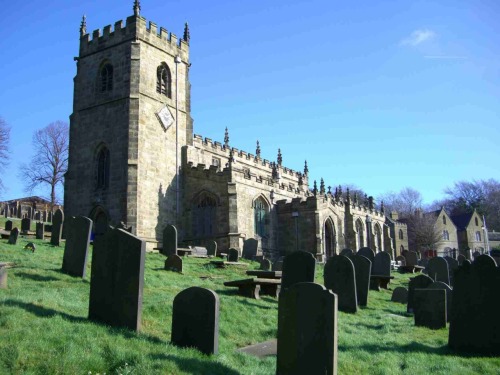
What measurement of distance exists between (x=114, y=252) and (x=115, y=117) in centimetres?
2018

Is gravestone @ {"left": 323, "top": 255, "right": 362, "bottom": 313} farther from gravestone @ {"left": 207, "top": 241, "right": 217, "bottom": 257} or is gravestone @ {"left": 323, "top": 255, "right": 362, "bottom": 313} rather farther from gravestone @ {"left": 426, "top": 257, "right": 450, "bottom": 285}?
gravestone @ {"left": 207, "top": 241, "right": 217, "bottom": 257}

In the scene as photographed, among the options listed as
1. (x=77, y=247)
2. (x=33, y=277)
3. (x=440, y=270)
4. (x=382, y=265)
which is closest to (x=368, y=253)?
(x=382, y=265)

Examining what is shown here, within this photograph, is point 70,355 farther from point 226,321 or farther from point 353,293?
point 353,293

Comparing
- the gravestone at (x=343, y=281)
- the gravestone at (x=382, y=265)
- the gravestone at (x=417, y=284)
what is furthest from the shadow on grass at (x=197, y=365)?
the gravestone at (x=382, y=265)

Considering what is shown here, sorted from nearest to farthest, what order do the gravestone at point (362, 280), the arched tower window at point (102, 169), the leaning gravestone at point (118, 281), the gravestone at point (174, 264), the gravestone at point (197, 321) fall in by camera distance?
the gravestone at point (197, 321) < the leaning gravestone at point (118, 281) < the gravestone at point (362, 280) < the gravestone at point (174, 264) < the arched tower window at point (102, 169)

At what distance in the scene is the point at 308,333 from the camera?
7.36m

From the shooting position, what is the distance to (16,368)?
6.39 m

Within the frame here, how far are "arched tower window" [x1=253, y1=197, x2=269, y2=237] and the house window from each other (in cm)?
1070

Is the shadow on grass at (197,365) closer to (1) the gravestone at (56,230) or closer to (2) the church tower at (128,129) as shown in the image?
(1) the gravestone at (56,230)

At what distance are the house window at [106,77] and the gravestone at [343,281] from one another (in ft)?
63.5

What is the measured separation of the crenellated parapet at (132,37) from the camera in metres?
28.6

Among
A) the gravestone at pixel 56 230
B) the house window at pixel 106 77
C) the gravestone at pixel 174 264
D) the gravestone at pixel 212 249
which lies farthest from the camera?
the house window at pixel 106 77

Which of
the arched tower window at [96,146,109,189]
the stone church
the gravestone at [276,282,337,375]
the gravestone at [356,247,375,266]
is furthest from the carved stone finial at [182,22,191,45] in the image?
the gravestone at [276,282,337,375]

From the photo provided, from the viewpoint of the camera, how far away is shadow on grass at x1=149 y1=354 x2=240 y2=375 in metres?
7.13
